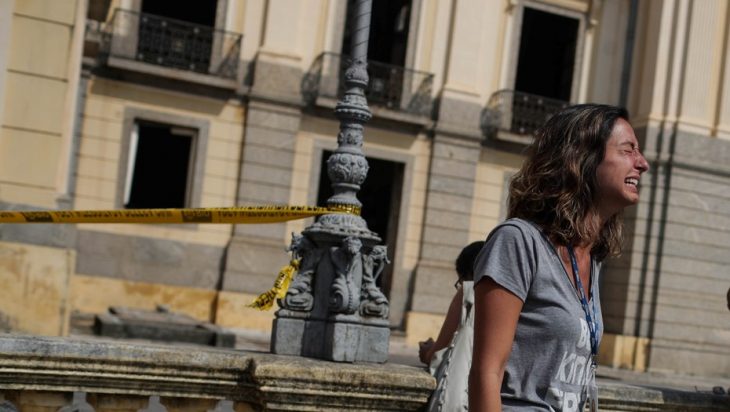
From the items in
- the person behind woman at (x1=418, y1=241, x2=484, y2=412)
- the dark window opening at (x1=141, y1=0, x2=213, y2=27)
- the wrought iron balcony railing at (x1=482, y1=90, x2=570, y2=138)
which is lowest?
the person behind woman at (x1=418, y1=241, x2=484, y2=412)

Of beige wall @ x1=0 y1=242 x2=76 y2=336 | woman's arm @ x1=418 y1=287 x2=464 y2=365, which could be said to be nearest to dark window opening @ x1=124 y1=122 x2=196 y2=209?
beige wall @ x1=0 y1=242 x2=76 y2=336

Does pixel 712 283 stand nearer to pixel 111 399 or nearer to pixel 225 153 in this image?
pixel 225 153

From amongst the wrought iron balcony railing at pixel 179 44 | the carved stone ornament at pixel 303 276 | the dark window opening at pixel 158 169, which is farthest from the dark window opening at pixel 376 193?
the carved stone ornament at pixel 303 276

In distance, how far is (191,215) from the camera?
627 cm

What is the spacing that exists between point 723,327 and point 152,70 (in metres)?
12.1

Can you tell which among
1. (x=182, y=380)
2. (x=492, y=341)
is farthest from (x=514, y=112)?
(x=492, y=341)

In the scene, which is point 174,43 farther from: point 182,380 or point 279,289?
point 182,380

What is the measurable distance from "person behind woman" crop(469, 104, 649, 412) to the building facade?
1502cm

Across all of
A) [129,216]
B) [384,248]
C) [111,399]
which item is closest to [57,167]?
[129,216]

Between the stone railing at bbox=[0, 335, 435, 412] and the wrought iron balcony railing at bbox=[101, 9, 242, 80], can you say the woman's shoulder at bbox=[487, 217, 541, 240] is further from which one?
the wrought iron balcony railing at bbox=[101, 9, 242, 80]

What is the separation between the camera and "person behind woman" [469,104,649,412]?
2211 millimetres

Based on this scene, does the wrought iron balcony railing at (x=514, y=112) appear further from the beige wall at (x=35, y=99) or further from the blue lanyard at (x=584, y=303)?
the blue lanyard at (x=584, y=303)

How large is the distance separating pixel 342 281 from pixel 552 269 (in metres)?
3.61

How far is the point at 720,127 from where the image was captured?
1989 centimetres
